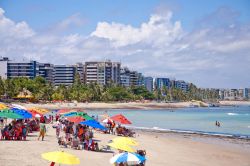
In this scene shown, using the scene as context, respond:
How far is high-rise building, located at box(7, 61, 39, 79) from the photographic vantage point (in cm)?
18988

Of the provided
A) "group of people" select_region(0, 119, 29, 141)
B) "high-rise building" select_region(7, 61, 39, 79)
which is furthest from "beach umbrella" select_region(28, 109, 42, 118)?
"high-rise building" select_region(7, 61, 39, 79)

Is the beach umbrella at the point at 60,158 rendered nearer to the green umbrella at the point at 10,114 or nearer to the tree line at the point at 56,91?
the green umbrella at the point at 10,114

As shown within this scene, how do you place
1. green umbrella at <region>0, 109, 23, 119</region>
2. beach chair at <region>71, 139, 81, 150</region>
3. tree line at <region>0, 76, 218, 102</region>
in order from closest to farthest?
beach chair at <region>71, 139, 81, 150</region> < green umbrella at <region>0, 109, 23, 119</region> < tree line at <region>0, 76, 218, 102</region>

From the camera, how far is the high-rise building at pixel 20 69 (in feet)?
623

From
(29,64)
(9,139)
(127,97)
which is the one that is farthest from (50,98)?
(9,139)

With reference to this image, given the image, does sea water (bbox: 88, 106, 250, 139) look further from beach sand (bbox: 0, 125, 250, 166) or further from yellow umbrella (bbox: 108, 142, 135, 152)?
yellow umbrella (bbox: 108, 142, 135, 152)

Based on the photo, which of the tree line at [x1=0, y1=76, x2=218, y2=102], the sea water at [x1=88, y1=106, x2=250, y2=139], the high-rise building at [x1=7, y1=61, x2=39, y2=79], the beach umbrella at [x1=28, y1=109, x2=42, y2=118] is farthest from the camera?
the high-rise building at [x1=7, y1=61, x2=39, y2=79]

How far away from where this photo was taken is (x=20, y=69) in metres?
191

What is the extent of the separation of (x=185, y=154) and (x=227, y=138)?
479 inches

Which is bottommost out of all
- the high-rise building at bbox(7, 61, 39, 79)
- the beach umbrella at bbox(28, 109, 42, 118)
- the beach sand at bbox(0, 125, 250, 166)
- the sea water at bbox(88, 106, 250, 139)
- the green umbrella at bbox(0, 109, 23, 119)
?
the sea water at bbox(88, 106, 250, 139)

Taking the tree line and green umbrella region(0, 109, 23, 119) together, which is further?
the tree line

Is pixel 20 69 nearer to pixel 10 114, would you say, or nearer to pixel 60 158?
pixel 10 114

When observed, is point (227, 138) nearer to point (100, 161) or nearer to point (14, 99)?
point (100, 161)

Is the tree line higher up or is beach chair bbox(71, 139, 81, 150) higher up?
the tree line
